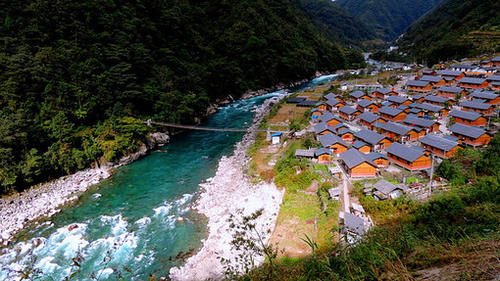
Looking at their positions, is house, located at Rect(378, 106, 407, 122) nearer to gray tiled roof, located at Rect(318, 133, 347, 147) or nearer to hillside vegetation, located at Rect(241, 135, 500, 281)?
gray tiled roof, located at Rect(318, 133, 347, 147)

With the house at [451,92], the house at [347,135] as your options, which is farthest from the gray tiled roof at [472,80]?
the house at [347,135]

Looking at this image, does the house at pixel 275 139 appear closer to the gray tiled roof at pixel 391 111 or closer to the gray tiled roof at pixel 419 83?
the gray tiled roof at pixel 391 111

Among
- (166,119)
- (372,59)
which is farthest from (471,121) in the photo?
(372,59)

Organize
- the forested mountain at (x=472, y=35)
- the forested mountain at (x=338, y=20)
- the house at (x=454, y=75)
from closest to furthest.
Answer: the house at (x=454, y=75), the forested mountain at (x=472, y=35), the forested mountain at (x=338, y=20)

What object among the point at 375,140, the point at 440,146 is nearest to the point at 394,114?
the point at 375,140

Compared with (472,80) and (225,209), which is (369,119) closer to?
(225,209)

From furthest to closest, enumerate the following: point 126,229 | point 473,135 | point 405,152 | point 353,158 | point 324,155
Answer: point 324,155 < point 473,135 < point 405,152 < point 353,158 < point 126,229

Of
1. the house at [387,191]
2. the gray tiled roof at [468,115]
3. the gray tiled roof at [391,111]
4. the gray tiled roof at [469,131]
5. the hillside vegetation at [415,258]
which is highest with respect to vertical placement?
the hillside vegetation at [415,258]
